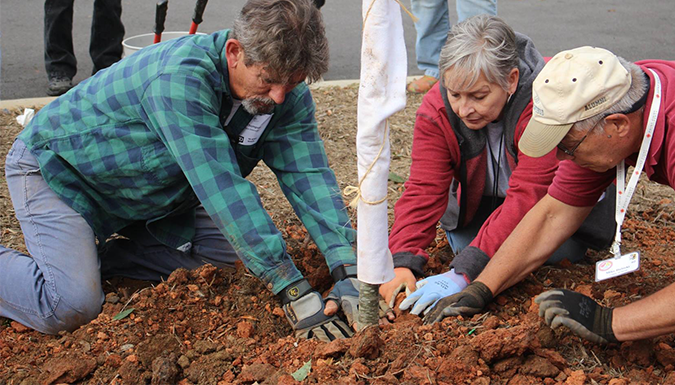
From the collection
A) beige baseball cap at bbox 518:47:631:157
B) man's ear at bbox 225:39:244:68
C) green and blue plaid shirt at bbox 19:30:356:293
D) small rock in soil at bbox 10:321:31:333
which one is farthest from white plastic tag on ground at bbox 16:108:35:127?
beige baseball cap at bbox 518:47:631:157

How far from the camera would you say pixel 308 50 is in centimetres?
251

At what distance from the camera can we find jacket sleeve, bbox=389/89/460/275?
2.90 m

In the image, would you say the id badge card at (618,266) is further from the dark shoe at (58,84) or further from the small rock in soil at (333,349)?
the dark shoe at (58,84)

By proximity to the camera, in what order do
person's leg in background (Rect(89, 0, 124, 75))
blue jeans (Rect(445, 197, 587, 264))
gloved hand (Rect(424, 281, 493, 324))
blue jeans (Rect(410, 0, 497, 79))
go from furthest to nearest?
person's leg in background (Rect(89, 0, 124, 75)), blue jeans (Rect(410, 0, 497, 79)), blue jeans (Rect(445, 197, 587, 264)), gloved hand (Rect(424, 281, 493, 324))

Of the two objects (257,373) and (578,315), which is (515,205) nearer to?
(578,315)

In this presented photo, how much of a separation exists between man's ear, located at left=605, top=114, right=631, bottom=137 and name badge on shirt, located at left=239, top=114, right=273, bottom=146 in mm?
1415

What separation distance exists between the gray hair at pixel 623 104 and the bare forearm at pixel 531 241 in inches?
22.7

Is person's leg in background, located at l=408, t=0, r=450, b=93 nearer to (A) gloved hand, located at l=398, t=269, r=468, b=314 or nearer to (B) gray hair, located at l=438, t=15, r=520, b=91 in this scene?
(B) gray hair, located at l=438, t=15, r=520, b=91

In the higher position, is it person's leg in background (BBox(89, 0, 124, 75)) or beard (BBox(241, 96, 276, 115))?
beard (BBox(241, 96, 276, 115))

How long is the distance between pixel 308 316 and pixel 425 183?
0.85 meters

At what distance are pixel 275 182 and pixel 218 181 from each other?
6.21 feet

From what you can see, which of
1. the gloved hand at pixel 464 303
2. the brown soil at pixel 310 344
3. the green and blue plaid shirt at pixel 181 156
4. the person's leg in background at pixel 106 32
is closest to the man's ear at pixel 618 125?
the brown soil at pixel 310 344

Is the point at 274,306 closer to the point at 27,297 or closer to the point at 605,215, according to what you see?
the point at 27,297

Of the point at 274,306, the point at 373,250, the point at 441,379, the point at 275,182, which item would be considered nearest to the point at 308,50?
the point at 373,250
